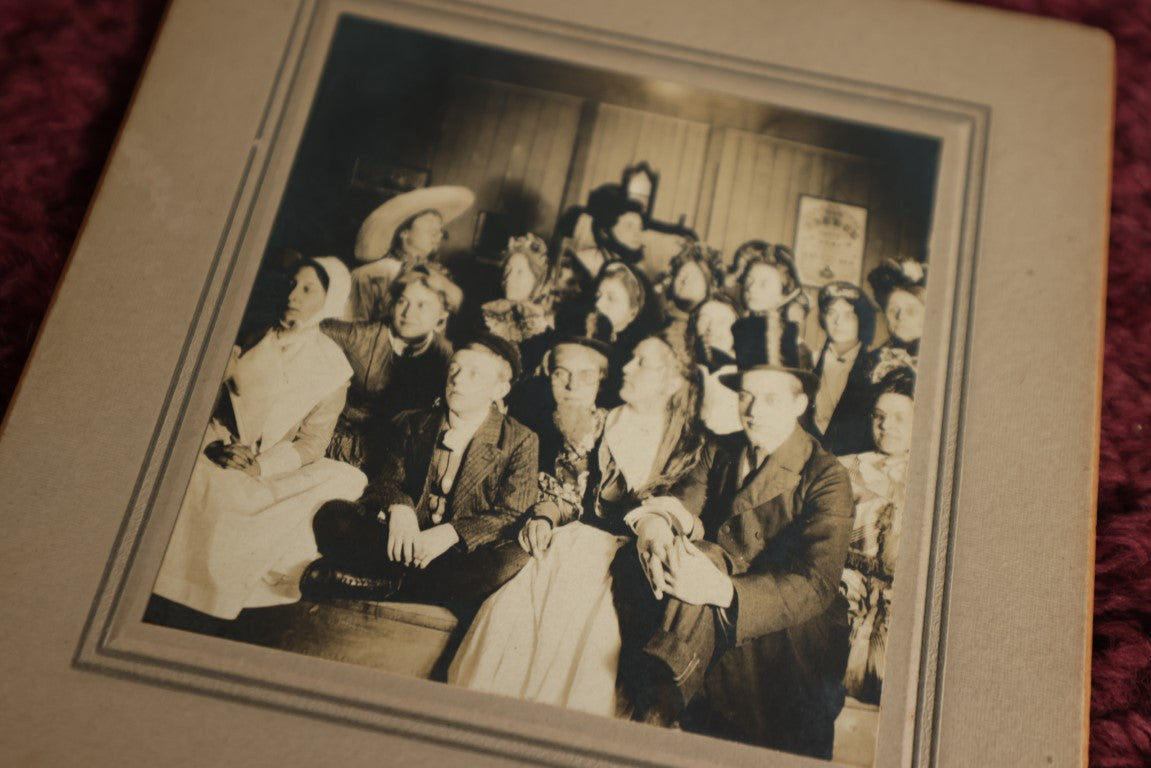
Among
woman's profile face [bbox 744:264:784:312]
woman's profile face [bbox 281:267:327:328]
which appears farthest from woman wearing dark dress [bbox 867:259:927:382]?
woman's profile face [bbox 281:267:327:328]

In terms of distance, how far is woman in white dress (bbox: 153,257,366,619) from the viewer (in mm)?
853

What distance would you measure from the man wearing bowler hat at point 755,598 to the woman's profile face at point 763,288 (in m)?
0.09

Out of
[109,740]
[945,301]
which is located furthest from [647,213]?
[109,740]

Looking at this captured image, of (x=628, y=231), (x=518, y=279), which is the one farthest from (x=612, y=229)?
(x=518, y=279)

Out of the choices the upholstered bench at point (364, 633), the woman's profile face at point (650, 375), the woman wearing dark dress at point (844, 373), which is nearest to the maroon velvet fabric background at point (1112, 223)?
the woman wearing dark dress at point (844, 373)

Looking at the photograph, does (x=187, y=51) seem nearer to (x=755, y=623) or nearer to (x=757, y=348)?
(x=757, y=348)

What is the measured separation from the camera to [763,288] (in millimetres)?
989

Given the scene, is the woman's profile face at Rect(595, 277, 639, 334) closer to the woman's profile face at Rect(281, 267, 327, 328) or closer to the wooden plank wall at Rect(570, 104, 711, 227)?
the wooden plank wall at Rect(570, 104, 711, 227)

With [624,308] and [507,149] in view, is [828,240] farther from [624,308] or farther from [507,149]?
[507,149]

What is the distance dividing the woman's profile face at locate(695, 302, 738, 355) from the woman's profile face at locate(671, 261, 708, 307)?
1 centimetres

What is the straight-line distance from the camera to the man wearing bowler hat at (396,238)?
38.0 inches

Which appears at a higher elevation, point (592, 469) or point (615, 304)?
point (615, 304)

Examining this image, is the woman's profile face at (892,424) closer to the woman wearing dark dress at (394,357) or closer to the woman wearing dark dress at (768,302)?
the woman wearing dark dress at (768,302)

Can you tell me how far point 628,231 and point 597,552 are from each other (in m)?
0.38
